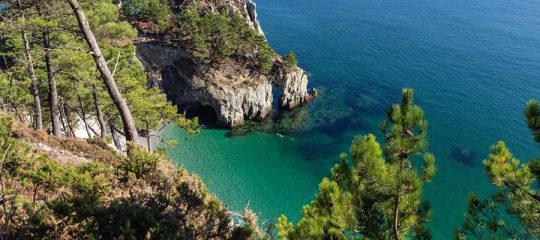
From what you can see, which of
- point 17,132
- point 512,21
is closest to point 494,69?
point 512,21

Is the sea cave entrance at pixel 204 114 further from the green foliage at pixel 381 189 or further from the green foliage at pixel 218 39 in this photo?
the green foliage at pixel 381 189

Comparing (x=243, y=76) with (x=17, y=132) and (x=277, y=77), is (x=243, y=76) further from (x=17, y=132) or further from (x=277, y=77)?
(x=17, y=132)

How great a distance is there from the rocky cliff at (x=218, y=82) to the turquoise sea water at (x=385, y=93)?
3656 mm

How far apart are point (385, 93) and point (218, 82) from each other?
2672cm

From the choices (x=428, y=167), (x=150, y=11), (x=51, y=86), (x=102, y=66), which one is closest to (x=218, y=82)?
(x=150, y=11)

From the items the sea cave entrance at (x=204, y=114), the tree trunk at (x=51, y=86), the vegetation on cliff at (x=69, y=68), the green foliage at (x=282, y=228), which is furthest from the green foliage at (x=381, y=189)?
the sea cave entrance at (x=204, y=114)

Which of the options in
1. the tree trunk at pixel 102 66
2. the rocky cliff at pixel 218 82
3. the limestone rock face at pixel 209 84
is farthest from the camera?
the rocky cliff at pixel 218 82

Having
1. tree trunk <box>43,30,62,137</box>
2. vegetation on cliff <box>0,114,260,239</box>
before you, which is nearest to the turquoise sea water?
tree trunk <box>43,30,62,137</box>

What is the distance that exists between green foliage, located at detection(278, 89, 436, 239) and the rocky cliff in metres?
38.3

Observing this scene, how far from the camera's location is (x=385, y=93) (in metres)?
58.7

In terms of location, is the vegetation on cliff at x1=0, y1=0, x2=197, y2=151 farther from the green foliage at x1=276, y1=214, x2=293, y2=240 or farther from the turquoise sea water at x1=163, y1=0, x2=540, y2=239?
the turquoise sea water at x1=163, y1=0, x2=540, y2=239

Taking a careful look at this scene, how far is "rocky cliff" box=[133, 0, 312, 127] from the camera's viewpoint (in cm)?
4831

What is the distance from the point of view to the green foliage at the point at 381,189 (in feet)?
25.5

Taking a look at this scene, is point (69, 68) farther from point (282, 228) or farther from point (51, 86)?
point (282, 228)
